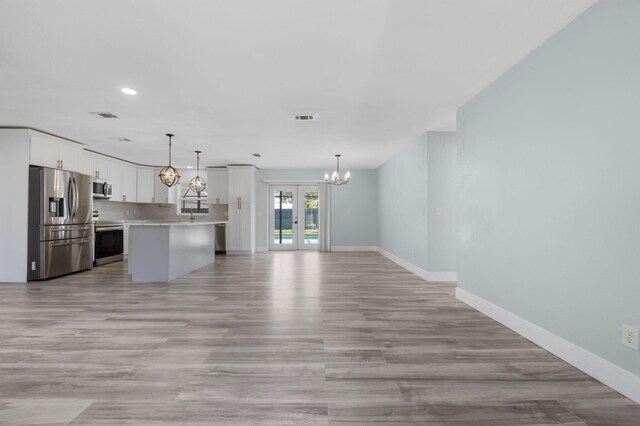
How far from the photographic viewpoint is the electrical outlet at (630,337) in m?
1.95

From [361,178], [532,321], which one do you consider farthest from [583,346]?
[361,178]

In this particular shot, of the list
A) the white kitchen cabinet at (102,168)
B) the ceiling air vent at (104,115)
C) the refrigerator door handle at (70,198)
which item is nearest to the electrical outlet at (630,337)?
the ceiling air vent at (104,115)

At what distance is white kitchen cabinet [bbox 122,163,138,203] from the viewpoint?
8.47 metres

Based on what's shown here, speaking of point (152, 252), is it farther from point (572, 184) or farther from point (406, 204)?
point (572, 184)

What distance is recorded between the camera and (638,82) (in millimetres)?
1943

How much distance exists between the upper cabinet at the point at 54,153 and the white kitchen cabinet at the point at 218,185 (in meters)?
3.47

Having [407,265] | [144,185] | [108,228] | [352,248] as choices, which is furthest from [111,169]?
[407,265]

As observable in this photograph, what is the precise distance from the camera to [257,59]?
10.0ft

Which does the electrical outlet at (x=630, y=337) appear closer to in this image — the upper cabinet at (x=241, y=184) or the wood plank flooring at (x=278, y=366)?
the wood plank flooring at (x=278, y=366)

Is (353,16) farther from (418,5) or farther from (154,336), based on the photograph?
(154,336)

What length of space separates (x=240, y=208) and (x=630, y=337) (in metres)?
8.44

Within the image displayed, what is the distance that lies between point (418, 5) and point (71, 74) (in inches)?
136

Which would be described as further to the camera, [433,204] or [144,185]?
[144,185]

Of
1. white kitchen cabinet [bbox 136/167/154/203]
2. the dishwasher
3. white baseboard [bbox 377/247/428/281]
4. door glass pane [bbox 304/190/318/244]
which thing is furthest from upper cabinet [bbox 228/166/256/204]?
white baseboard [bbox 377/247/428/281]
